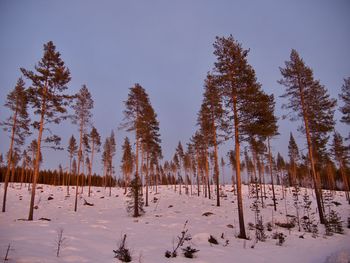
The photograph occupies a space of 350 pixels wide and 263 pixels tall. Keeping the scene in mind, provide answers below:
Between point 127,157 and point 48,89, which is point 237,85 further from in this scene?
point 127,157

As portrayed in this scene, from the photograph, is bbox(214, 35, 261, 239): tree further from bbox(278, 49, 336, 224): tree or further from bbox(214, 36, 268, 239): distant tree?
bbox(278, 49, 336, 224): tree

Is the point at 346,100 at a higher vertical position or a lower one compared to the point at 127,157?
higher

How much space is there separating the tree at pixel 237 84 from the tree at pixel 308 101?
6.05 metres

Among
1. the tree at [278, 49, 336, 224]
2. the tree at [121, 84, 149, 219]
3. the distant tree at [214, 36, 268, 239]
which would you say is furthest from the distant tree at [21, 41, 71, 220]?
the tree at [278, 49, 336, 224]

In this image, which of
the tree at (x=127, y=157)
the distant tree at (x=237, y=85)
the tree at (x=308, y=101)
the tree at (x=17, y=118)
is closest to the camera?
the distant tree at (x=237, y=85)

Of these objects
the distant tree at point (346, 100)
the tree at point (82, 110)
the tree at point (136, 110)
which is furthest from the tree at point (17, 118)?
the distant tree at point (346, 100)

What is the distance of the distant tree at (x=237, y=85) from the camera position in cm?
1360

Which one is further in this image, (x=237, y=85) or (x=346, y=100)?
(x=346, y=100)

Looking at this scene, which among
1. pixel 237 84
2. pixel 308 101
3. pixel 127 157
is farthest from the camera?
pixel 127 157

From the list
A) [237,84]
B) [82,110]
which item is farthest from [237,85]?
[82,110]

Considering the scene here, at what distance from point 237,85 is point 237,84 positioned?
0.07m

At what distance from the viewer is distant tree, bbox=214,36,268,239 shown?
44.6ft

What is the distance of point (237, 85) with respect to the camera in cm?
1416

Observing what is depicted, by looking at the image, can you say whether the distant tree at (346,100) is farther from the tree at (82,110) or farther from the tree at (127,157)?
the tree at (127,157)
